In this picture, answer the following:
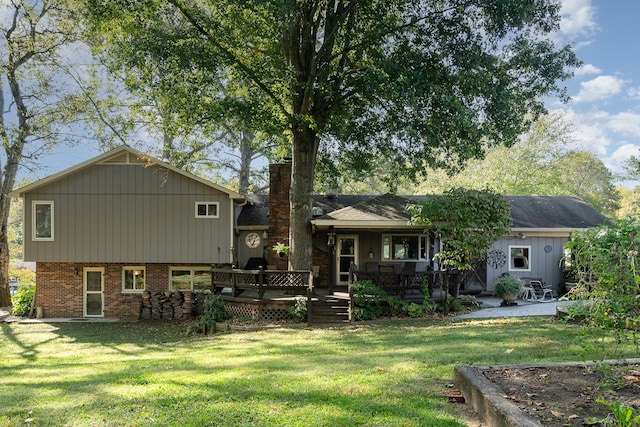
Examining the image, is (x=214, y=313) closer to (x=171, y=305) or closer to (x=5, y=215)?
(x=171, y=305)

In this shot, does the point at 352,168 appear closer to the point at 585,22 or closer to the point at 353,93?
the point at 353,93

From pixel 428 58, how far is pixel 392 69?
161 centimetres

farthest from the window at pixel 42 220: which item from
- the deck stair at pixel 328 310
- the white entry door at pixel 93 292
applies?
the deck stair at pixel 328 310

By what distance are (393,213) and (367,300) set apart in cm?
328


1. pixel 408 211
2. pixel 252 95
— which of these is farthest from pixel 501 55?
pixel 252 95

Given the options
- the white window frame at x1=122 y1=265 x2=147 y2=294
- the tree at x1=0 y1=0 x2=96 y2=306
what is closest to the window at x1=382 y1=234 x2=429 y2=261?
the white window frame at x1=122 y1=265 x2=147 y2=294

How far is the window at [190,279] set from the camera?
17.5 metres

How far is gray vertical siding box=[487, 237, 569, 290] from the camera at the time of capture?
57.7 ft

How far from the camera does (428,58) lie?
A: 13.7 meters

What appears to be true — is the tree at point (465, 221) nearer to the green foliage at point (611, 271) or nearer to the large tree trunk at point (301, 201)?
the large tree trunk at point (301, 201)

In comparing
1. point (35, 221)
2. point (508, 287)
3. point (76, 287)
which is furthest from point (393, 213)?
point (35, 221)

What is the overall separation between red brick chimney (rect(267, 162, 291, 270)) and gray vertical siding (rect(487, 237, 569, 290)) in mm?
8173

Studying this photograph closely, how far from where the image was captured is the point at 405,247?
17031 mm

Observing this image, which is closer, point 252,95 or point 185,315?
point 252,95
